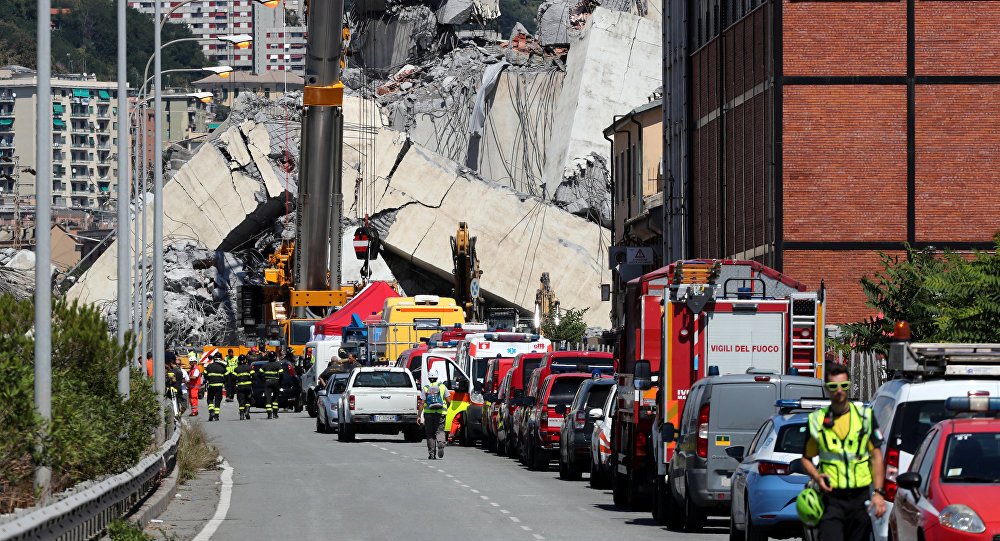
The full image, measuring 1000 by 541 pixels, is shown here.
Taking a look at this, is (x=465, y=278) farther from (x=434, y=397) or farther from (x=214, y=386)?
(x=434, y=397)

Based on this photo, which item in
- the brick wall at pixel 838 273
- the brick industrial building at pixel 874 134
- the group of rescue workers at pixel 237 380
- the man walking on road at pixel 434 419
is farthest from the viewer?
the group of rescue workers at pixel 237 380

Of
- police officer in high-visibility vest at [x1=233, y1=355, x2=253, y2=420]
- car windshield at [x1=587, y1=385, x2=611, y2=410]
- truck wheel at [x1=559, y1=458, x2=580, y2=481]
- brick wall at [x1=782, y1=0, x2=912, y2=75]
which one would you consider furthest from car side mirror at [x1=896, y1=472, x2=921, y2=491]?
police officer in high-visibility vest at [x1=233, y1=355, x2=253, y2=420]

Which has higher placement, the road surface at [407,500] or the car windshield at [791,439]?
the car windshield at [791,439]

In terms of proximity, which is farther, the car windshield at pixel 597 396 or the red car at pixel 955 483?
the car windshield at pixel 597 396

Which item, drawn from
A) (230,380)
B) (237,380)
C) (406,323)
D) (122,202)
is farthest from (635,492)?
(230,380)

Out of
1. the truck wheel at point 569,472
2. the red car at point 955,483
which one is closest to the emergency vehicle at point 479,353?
the truck wheel at point 569,472

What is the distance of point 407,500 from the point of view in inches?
885

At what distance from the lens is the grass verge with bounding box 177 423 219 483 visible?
2631cm

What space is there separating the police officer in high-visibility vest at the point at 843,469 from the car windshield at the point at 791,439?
3.61 meters

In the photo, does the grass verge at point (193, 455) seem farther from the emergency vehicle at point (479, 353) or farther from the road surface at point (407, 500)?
the emergency vehicle at point (479, 353)

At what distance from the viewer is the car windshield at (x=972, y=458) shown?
11820 mm

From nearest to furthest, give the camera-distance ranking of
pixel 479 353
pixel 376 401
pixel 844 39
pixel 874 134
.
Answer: pixel 376 401, pixel 479 353, pixel 874 134, pixel 844 39

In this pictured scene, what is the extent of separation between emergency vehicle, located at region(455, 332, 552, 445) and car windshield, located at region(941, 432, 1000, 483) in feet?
84.1

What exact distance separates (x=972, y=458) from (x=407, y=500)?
11.5 meters
